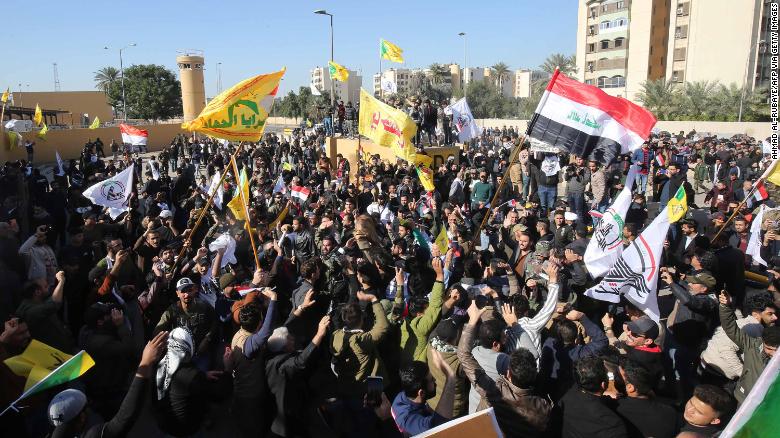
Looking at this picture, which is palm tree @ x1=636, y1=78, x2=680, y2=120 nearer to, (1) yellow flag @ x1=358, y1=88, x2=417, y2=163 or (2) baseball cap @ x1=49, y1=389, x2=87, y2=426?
(1) yellow flag @ x1=358, y1=88, x2=417, y2=163

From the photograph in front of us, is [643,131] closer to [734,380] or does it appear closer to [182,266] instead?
[734,380]

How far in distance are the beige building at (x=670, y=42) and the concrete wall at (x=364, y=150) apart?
38220mm

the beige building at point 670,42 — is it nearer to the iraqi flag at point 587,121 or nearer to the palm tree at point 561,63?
the palm tree at point 561,63

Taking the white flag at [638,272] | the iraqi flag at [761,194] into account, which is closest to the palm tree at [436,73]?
the iraqi flag at [761,194]

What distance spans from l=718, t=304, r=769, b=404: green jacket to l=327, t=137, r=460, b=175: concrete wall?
484 inches

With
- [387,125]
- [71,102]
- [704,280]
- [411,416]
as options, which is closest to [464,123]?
[387,125]

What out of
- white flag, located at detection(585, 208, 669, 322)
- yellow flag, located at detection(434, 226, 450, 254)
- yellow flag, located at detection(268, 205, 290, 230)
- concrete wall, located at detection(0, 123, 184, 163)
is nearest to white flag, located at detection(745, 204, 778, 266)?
white flag, located at detection(585, 208, 669, 322)

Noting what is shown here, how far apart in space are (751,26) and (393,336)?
192 ft

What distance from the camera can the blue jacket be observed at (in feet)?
10.2

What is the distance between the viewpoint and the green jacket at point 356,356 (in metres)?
4.04

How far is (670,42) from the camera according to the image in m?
54.9

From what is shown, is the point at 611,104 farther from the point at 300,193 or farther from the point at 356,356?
the point at 300,193

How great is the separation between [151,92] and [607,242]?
60528 mm

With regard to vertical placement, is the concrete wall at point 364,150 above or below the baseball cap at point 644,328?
above
